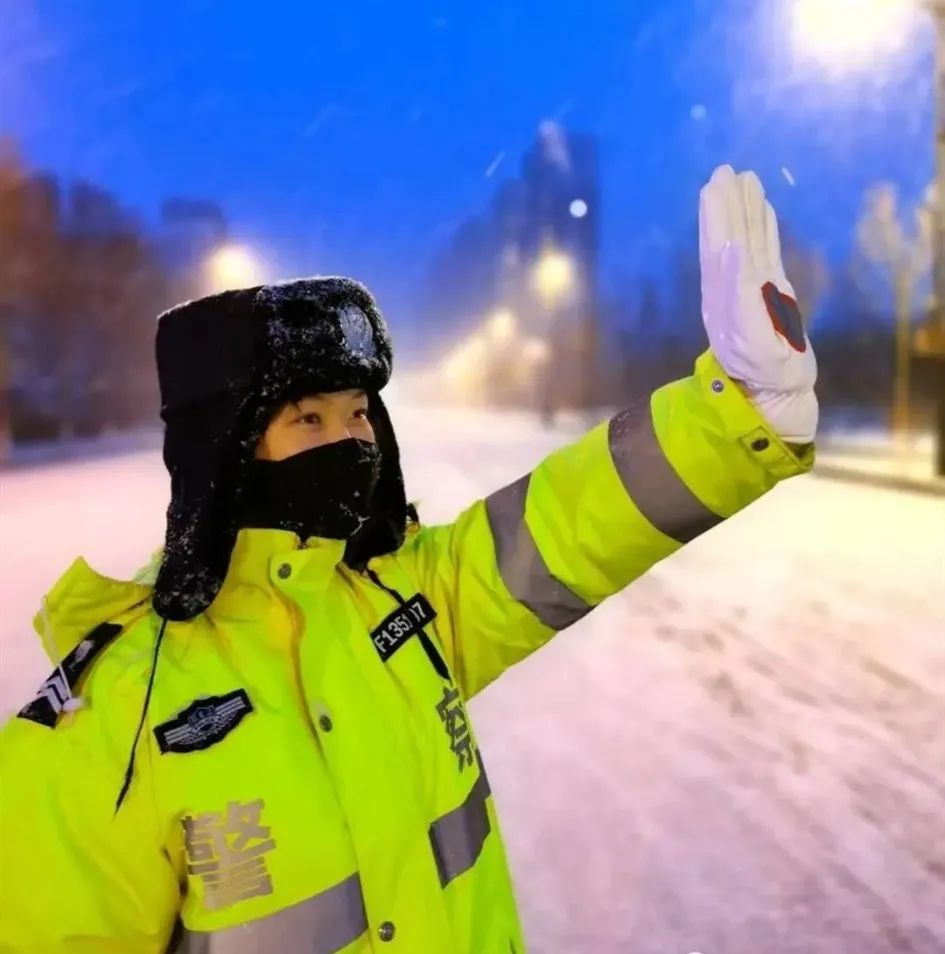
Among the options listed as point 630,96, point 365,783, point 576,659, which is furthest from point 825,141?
point 365,783

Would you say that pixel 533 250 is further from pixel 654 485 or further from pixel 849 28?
pixel 654 485

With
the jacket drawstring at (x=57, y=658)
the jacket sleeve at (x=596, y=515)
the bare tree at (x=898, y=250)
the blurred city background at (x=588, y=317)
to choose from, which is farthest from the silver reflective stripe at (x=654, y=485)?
the bare tree at (x=898, y=250)

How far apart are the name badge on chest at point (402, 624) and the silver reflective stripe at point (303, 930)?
173mm

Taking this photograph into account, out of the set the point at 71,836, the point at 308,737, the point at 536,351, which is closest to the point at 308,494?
the point at 308,737

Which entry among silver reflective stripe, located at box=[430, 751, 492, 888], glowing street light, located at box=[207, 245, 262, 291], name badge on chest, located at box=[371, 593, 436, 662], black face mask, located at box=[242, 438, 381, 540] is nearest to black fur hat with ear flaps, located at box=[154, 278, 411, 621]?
black face mask, located at box=[242, 438, 381, 540]

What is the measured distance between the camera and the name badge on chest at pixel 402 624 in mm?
742

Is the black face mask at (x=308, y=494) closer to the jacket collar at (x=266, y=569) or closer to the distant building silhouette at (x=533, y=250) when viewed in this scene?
the jacket collar at (x=266, y=569)

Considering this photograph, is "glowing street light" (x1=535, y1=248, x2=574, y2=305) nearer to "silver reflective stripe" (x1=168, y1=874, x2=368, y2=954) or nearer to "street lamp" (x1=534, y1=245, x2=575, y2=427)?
"street lamp" (x1=534, y1=245, x2=575, y2=427)

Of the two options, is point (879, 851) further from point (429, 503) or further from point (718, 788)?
point (429, 503)

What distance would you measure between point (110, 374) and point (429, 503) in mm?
486

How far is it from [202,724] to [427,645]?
0.20m

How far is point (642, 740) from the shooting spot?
1.40 m

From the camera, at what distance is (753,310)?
71cm

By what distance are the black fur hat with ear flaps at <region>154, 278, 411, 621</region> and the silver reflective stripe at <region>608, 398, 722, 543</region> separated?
0.22 meters
